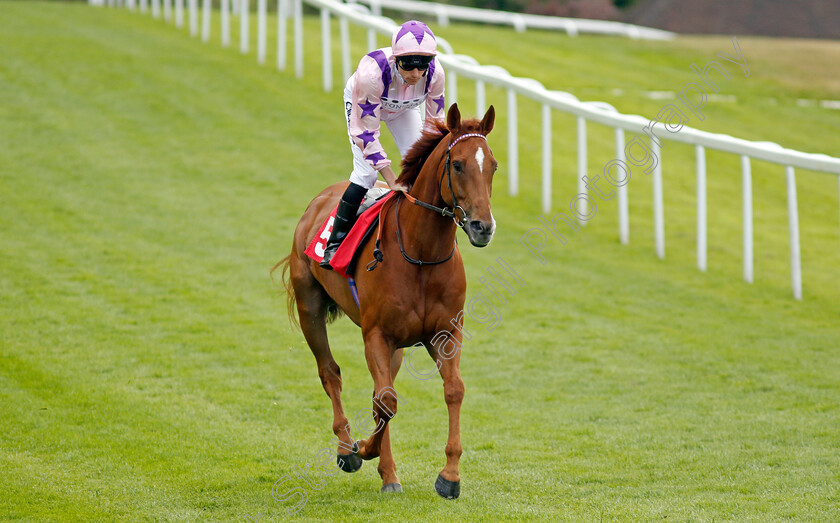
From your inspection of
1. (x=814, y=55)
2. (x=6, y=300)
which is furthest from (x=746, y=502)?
(x=814, y=55)

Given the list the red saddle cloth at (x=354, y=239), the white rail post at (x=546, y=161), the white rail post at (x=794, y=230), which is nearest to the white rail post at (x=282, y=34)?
the white rail post at (x=546, y=161)

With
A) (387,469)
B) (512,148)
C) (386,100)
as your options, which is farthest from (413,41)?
(512,148)

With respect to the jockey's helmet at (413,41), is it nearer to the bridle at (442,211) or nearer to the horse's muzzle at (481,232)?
the bridle at (442,211)

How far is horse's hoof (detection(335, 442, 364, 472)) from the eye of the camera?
5648 millimetres

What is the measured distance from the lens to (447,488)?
4930 millimetres

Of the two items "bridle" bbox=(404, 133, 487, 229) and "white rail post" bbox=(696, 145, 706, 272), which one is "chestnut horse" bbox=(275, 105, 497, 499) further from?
"white rail post" bbox=(696, 145, 706, 272)

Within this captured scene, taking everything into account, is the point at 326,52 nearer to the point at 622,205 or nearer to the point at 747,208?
the point at 622,205

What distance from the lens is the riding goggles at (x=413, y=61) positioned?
513cm

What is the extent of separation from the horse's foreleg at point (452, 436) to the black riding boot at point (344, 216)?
100cm

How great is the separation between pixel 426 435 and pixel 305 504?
146cm

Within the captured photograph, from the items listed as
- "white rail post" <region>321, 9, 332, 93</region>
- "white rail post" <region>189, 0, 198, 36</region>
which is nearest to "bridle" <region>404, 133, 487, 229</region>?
"white rail post" <region>321, 9, 332, 93</region>

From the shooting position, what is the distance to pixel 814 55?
2252cm

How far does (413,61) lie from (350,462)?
90.8 inches

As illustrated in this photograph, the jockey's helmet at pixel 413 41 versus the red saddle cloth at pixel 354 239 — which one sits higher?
the jockey's helmet at pixel 413 41
